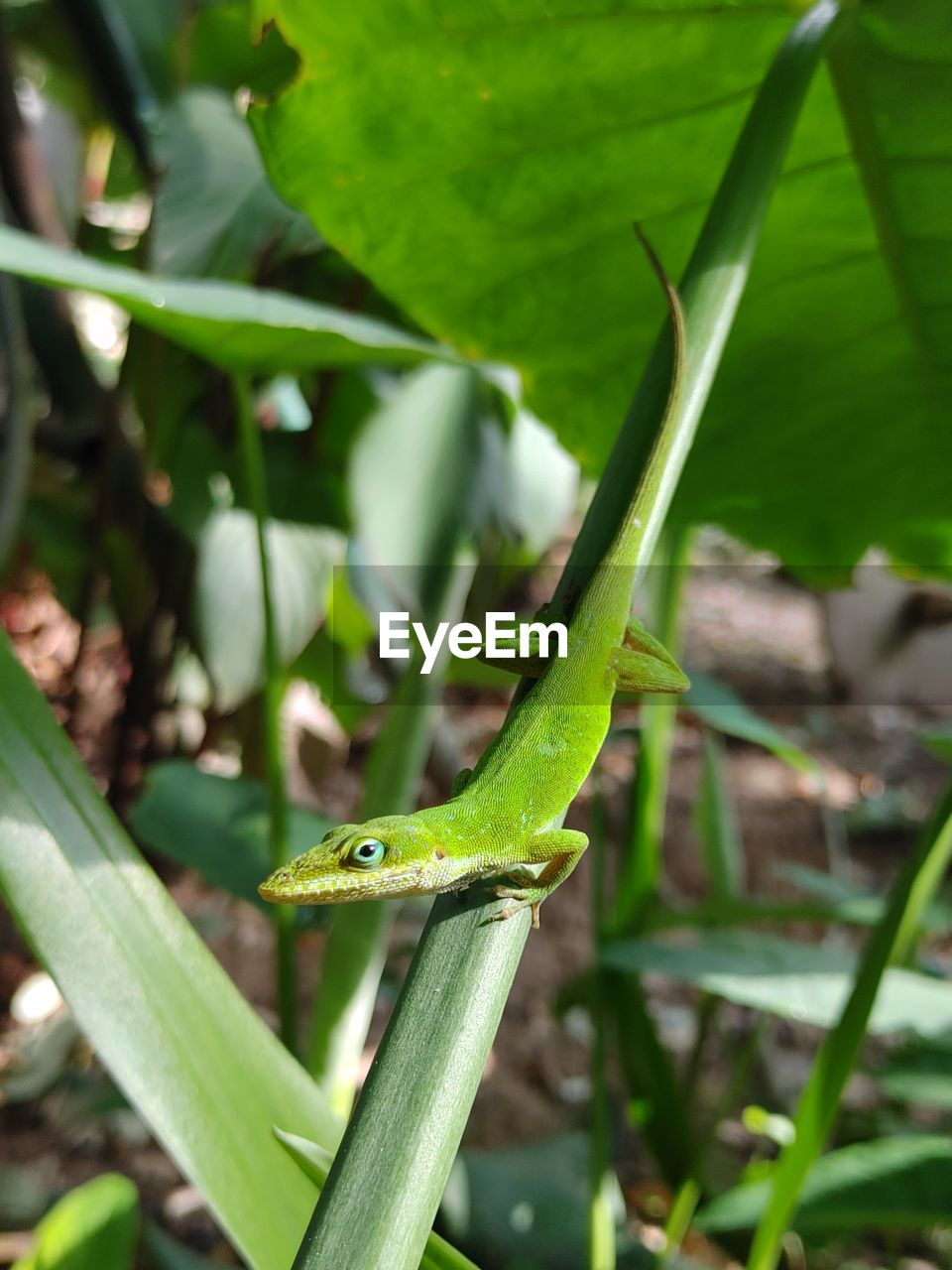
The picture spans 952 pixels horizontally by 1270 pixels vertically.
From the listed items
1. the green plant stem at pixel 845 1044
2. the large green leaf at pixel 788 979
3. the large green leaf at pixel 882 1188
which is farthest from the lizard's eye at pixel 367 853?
the large green leaf at pixel 882 1188

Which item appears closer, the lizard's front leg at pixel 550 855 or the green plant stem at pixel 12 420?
the lizard's front leg at pixel 550 855

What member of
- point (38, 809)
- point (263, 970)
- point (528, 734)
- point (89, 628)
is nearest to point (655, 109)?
point (528, 734)

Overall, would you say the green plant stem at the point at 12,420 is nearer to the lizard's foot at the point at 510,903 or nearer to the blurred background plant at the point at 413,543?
the blurred background plant at the point at 413,543

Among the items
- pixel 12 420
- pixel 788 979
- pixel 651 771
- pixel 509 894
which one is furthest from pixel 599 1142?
pixel 12 420

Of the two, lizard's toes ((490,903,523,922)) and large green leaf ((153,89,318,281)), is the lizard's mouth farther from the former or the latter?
large green leaf ((153,89,318,281))

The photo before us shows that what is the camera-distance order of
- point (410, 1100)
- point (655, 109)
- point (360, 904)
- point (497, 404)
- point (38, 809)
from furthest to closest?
point (497, 404) → point (360, 904) → point (655, 109) → point (38, 809) → point (410, 1100)

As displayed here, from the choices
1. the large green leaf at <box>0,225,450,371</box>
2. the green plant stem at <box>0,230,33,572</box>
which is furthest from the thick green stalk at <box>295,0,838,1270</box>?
the green plant stem at <box>0,230,33,572</box>

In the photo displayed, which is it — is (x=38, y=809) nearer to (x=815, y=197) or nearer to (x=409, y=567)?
(x=409, y=567)
